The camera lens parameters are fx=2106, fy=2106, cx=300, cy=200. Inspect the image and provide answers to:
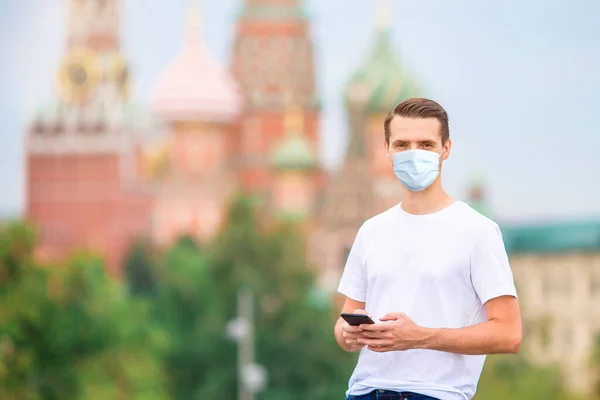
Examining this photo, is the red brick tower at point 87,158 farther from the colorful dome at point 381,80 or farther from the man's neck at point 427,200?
the man's neck at point 427,200

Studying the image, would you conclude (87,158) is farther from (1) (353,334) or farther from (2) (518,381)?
(1) (353,334)

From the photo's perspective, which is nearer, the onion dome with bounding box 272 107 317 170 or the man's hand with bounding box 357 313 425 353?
the man's hand with bounding box 357 313 425 353

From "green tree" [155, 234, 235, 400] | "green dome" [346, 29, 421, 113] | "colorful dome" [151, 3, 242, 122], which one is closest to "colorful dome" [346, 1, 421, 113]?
"green dome" [346, 29, 421, 113]

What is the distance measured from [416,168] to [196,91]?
4209 inches

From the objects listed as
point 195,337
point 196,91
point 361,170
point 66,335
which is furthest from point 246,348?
point 196,91

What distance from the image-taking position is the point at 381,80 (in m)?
107

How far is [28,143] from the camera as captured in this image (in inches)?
4488

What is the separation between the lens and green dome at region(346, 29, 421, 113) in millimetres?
105500

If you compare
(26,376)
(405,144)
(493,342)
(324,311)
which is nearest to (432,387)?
(493,342)

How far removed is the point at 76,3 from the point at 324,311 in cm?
5308

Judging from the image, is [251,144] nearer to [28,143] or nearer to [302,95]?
[302,95]

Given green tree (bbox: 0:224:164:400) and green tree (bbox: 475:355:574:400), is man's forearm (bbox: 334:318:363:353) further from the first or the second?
green tree (bbox: 475:355:574:400)

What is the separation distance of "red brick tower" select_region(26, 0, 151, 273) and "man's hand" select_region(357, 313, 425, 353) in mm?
105410

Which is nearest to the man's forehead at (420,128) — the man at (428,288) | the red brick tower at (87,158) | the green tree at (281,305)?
the man at (428,288)
